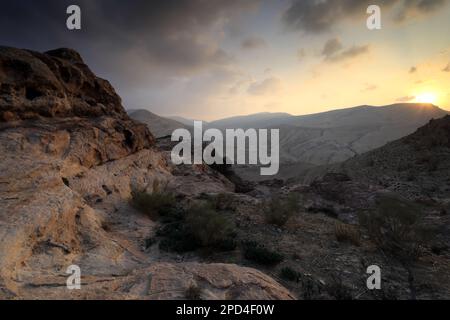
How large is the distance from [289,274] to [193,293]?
252 centimetres

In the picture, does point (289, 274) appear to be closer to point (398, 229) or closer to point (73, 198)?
point (398, 229)

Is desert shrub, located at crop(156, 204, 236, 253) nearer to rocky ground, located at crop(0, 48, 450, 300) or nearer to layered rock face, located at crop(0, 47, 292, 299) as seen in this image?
rocky ground, located at crop(0, 48, 450, 300)

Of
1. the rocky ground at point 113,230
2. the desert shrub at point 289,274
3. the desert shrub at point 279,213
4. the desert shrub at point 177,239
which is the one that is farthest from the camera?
the desert shrub at point 279,213

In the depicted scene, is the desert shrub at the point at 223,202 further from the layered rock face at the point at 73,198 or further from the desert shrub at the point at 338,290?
the desert shrub at the point at 338,290

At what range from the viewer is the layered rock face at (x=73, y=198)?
3926mm

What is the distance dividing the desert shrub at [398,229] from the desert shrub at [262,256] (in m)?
2.89

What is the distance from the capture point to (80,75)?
11.4 meters

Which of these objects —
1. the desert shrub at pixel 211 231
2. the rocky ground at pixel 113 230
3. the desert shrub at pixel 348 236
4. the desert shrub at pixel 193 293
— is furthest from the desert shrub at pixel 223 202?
the desert shrub at pixel 193 293

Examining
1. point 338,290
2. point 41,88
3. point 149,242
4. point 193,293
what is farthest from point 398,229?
point 41,88

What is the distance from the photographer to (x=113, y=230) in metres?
7.00

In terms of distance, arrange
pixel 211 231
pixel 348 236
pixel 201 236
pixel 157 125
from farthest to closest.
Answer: pixel 157 125
pixel 348 236
pixel 211 231
pixel 201 236

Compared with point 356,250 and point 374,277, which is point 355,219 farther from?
point 374,277

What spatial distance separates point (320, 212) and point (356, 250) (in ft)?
13.6
